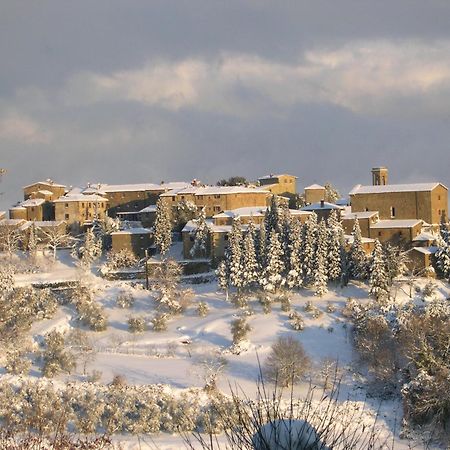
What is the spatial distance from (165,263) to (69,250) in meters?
11.5

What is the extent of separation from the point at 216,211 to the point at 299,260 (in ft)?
62.5

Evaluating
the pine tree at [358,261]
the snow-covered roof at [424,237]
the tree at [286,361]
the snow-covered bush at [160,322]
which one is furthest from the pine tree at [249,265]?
the snow-covered roof at [424,237]

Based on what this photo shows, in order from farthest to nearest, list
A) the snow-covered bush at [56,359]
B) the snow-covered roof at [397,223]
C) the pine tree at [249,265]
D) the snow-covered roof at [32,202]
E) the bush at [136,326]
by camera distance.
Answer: the snow-covered roof at [32,202] < the snow-covered roof at [397,223] < the pine tree at [249,265] < the bush at [136,326] < the snow-covered bush at [56,359]

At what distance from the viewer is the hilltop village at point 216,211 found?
163 feet

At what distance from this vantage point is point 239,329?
36438mm

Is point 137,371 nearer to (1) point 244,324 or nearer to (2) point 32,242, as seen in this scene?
(1) point 244,324

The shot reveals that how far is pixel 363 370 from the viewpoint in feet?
107

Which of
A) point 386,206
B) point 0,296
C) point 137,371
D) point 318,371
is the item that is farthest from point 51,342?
point 386,206

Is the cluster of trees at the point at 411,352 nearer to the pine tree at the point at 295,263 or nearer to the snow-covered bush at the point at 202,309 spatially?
the pine tree at the point at 295,263

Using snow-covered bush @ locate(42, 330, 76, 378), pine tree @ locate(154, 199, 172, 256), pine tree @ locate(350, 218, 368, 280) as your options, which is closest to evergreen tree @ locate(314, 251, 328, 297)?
pine tree @ locate(350, 218, 368, 280)

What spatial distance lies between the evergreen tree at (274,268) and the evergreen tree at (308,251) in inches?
53.3

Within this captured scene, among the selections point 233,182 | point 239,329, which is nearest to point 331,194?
point 233,182

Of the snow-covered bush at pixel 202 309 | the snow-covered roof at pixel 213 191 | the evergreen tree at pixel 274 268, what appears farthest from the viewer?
the snow-covered roof at pixel 213 191

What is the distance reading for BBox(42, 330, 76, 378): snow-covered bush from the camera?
32.3m
